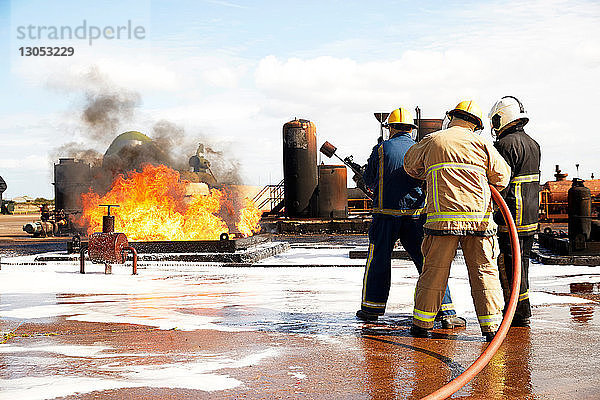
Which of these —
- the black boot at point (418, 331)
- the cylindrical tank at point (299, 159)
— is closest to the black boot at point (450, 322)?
the black boot at point (418, 331)

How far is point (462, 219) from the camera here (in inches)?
227

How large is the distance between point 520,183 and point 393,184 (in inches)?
45.4

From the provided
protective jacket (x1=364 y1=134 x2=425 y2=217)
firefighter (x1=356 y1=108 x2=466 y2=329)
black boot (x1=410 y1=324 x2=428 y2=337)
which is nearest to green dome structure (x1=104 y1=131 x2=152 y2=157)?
protective jacket (x1=364 y1=134 x2=425 y2=217)

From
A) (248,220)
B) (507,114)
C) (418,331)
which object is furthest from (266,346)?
(248,220)

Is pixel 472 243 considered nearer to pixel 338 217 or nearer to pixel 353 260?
pixel 353 260

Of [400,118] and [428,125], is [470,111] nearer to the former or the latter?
[400,118]

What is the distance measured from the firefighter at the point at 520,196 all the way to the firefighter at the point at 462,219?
1.93 ft

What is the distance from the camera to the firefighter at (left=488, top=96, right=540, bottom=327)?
6.49m

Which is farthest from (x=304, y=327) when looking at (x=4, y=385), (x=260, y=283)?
(x=260, y=283)

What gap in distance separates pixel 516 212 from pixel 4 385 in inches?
175

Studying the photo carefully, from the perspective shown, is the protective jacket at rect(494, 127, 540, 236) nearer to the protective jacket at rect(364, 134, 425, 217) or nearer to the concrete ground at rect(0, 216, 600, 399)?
the protective jacket at rect(364, 134, 425, 217)

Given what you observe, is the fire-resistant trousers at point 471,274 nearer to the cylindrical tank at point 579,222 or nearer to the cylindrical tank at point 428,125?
the cylindrical tank at point 579,222

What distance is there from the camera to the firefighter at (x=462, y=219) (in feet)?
19.0

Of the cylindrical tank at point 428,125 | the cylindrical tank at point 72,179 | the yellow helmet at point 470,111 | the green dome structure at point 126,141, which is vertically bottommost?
the yellow helmet at point 470,111
